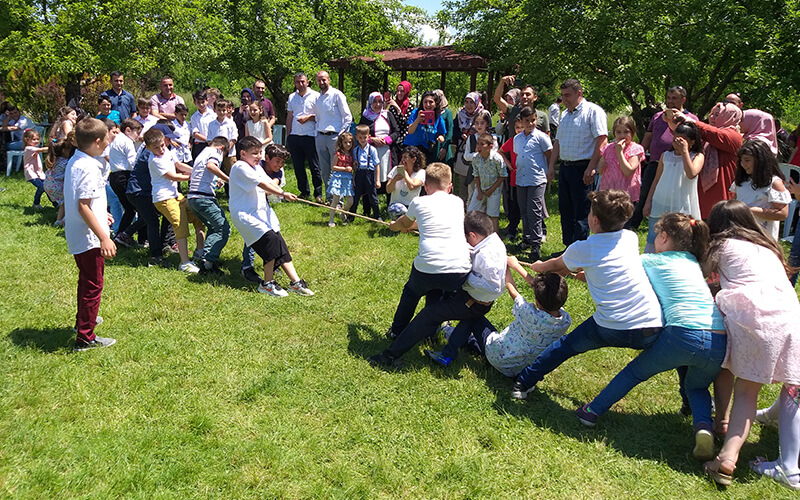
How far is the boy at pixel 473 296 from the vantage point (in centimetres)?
439

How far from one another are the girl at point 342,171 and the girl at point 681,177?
4839 mm

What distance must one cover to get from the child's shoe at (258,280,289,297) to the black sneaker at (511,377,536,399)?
9.18 feet

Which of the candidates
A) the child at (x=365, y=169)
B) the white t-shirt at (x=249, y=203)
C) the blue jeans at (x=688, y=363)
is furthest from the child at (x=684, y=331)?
the child at (x=365, y=169)

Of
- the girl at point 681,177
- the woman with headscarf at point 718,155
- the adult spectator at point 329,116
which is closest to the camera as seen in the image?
the girl at point 681,177

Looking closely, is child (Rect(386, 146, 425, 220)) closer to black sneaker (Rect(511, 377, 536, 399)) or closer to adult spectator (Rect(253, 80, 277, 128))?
black sneaker (Rect(511, 377, 536, 399))

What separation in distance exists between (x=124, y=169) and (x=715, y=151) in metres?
6.93

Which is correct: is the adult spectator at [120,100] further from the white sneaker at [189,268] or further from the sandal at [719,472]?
the sandal at [719,472]

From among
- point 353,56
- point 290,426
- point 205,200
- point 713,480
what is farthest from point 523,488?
point 353,56

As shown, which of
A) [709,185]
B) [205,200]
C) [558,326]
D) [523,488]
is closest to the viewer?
[523,488]

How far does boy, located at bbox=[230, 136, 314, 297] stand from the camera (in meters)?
6.07

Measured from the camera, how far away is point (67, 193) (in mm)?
4539

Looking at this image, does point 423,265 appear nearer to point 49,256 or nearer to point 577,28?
point 49,256

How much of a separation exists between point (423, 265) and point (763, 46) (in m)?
8.87

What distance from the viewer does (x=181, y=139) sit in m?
9.20
